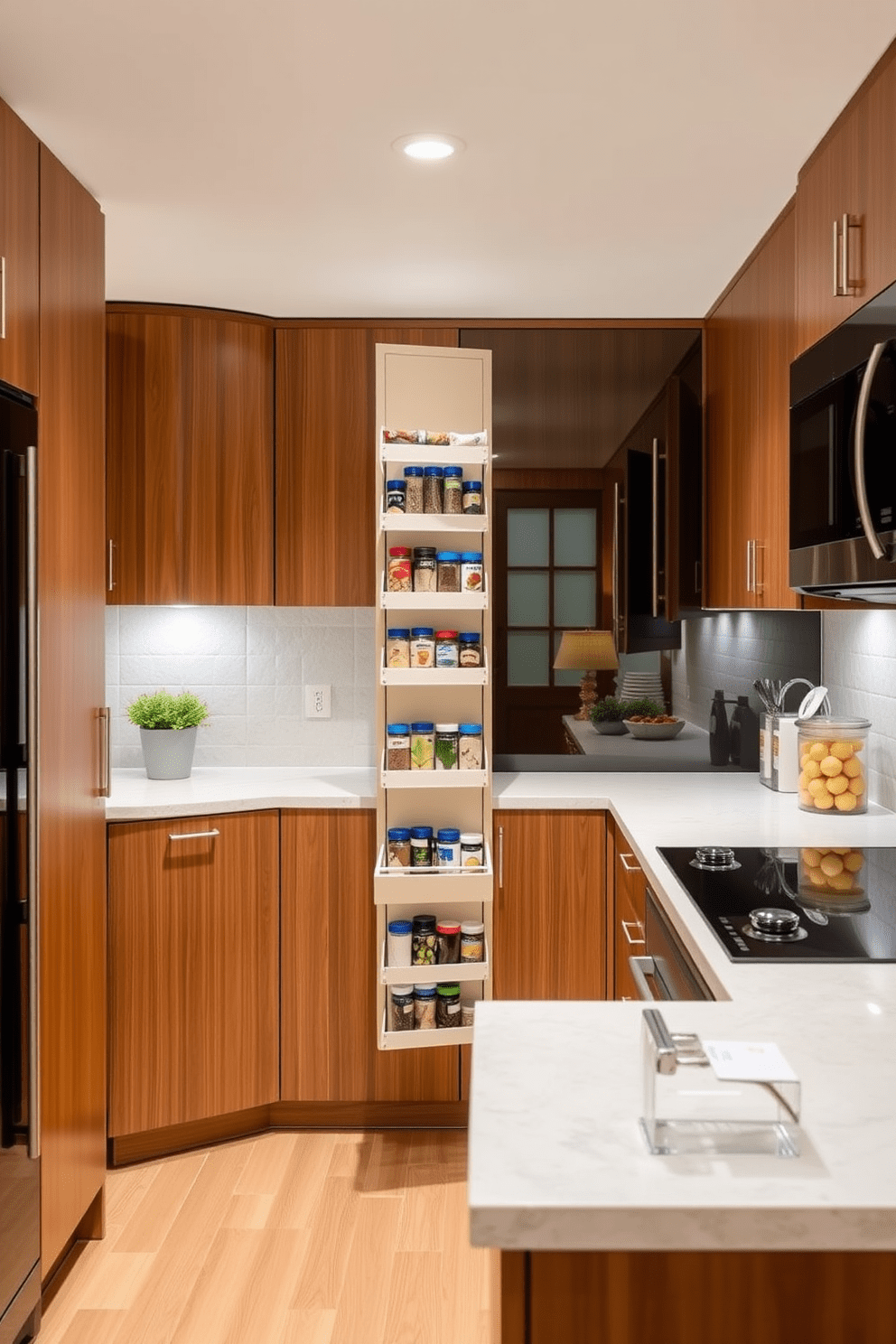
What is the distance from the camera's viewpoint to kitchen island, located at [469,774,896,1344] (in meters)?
0.93

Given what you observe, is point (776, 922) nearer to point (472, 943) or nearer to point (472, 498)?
point (472, 943)

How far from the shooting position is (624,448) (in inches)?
144

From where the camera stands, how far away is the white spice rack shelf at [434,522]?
302cm

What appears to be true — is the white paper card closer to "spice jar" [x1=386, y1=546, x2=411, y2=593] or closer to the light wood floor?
the light wood floor

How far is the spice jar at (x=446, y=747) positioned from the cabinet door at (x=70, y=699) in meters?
0.90

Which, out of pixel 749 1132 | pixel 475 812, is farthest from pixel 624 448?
pixel 749 1132

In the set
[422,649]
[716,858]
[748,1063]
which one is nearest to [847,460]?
[716,858]

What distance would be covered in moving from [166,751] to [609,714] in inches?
54.1

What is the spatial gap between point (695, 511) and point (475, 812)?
1.07 meters

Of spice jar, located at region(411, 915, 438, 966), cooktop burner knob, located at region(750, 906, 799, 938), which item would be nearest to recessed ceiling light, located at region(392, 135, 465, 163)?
cooktop burner knob, located at region(750, 906, 799, 938)

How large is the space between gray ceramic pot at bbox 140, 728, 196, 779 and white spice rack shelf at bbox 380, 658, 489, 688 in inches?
29.1

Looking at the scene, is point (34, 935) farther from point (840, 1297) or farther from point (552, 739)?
point (552, 739)

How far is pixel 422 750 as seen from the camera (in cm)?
312

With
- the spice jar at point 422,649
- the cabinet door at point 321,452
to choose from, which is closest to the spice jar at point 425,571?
the spice jar at point 422,649
